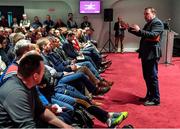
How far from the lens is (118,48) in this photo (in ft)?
41.0

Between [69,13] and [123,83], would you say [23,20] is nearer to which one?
[69,13]

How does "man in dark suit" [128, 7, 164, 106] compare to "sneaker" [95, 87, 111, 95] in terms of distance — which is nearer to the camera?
"man in dark suit" [128, 7, 164, 106]

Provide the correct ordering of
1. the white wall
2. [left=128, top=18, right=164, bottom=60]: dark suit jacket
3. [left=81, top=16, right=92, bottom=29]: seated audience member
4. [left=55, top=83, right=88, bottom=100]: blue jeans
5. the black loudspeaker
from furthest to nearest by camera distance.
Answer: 1. the white wall
2. [left=81, top=16, right=92, bottom=29]: seated audience member
3. the black loudspeaker
4. [left=128, top=18, right=164, bottom=60]: dark suit jacket
5. [left=55, top=83, right=88, bottom=100]: blue jeans

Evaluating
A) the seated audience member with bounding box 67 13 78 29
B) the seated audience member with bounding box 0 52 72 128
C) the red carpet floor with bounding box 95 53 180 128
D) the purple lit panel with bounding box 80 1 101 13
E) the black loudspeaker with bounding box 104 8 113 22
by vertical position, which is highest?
the purple lit panel with bounding box 80 1 101 13

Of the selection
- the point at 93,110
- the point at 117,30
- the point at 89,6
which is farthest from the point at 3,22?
the point at 93,110

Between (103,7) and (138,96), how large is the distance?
7.56 meters

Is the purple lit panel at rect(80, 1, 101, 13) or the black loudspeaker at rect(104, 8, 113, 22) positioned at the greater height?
the purple lit panel at rect(80, 1, 101, 13)

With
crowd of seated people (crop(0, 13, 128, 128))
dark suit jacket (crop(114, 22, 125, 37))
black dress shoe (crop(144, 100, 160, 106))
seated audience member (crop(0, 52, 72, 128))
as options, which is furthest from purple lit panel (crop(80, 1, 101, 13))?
seated audience member (crop(0, 52, 72, 128))

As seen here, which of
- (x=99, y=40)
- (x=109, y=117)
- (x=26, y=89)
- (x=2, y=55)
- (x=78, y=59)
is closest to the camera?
(x=26, y=89)

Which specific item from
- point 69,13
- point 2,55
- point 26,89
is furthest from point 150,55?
point 69,13

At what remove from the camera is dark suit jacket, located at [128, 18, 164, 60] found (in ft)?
15.0

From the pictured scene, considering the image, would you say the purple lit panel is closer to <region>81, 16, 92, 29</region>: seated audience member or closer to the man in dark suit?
<region>81, 16, 92, 29</region>: seated audience member

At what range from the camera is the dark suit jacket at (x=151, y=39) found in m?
4.57

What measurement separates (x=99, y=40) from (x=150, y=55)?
7952 mm
